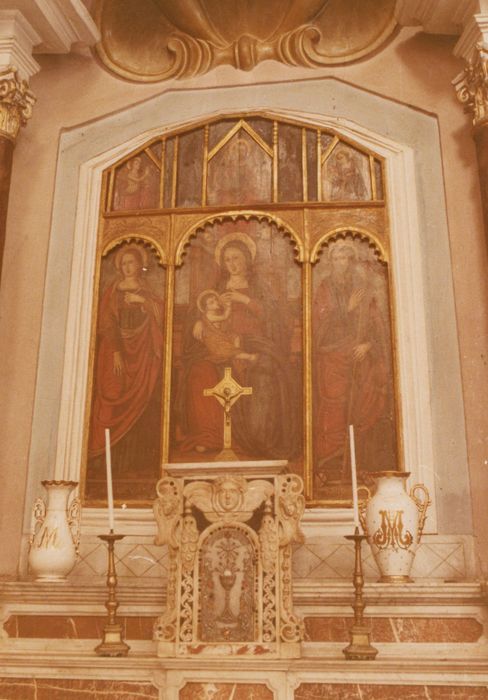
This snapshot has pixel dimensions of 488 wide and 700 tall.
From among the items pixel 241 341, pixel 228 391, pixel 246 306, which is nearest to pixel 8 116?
pixel 246 306

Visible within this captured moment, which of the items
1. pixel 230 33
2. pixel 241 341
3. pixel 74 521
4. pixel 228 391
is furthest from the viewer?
pixel 230 33

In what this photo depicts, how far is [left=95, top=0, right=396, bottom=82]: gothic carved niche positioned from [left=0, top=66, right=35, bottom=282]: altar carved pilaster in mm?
896

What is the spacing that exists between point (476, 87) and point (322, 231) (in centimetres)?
132

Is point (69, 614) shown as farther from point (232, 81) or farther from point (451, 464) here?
point (232, 81)

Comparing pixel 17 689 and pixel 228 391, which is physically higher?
pixel 228 391

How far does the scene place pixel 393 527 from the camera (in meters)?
4.30

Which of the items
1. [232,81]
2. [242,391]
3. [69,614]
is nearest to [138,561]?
[69,614]

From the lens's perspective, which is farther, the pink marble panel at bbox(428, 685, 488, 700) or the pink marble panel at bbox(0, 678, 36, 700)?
the pink marble panel at bbox(0, 678, 36, 700)

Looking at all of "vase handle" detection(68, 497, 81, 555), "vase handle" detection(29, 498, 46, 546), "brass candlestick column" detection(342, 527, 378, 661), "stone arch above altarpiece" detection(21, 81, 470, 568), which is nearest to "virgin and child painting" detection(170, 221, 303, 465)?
"stone arch above altarpiece" detection(21, 81, 470, 568)

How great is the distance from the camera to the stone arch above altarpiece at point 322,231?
5121mm

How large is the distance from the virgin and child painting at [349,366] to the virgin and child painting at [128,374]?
1039mm

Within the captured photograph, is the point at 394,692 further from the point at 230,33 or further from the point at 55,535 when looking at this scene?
the point at 230,33

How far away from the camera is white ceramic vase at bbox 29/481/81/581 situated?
4.51m

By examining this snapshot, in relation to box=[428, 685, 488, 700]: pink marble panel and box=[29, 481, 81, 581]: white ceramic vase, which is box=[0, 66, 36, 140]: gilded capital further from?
box=[428, 685, 488, 700]: pink marble panel
